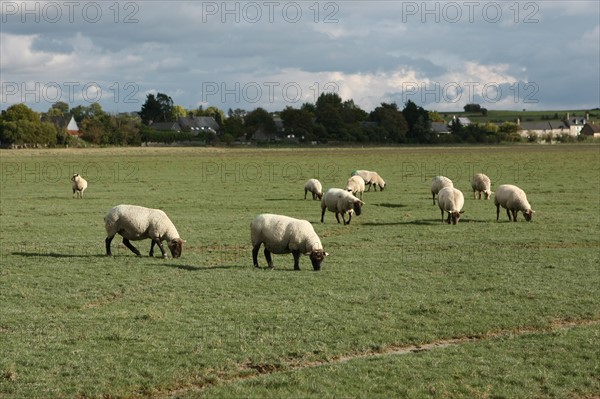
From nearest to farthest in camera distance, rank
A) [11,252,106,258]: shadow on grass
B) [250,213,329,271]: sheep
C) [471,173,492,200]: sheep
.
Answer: [250,213,329,271]: sheep < [11,252,106,258]: shadow on grass < [471,173,492,200]: sheep

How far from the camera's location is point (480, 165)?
2879 inches

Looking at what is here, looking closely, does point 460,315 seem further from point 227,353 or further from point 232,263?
point 232,263

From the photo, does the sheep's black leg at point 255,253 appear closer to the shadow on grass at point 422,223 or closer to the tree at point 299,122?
the shadow on grass at point 422,223

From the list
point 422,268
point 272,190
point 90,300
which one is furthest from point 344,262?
point 272,190

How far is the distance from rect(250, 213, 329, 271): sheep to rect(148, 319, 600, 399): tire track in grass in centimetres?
633

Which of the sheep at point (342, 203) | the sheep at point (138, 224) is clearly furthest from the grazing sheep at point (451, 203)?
the sheep at point (138, 224)

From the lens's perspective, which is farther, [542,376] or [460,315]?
[460,315]

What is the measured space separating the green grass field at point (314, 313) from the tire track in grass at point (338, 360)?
0.04 m

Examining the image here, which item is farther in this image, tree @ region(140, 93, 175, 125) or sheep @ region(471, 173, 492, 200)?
tree @ region(140, 93, 175, 125)

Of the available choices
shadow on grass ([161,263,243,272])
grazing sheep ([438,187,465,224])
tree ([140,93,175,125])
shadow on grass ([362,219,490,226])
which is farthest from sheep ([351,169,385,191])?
tree ([140,93,175,125])

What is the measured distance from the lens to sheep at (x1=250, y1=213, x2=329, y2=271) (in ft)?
62.7

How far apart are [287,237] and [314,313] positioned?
447 cm

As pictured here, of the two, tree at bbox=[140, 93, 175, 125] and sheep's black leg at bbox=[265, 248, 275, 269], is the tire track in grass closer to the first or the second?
sheep's black leg at bbox=[265, 248, 275, 269]

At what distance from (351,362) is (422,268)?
864 centimetres
